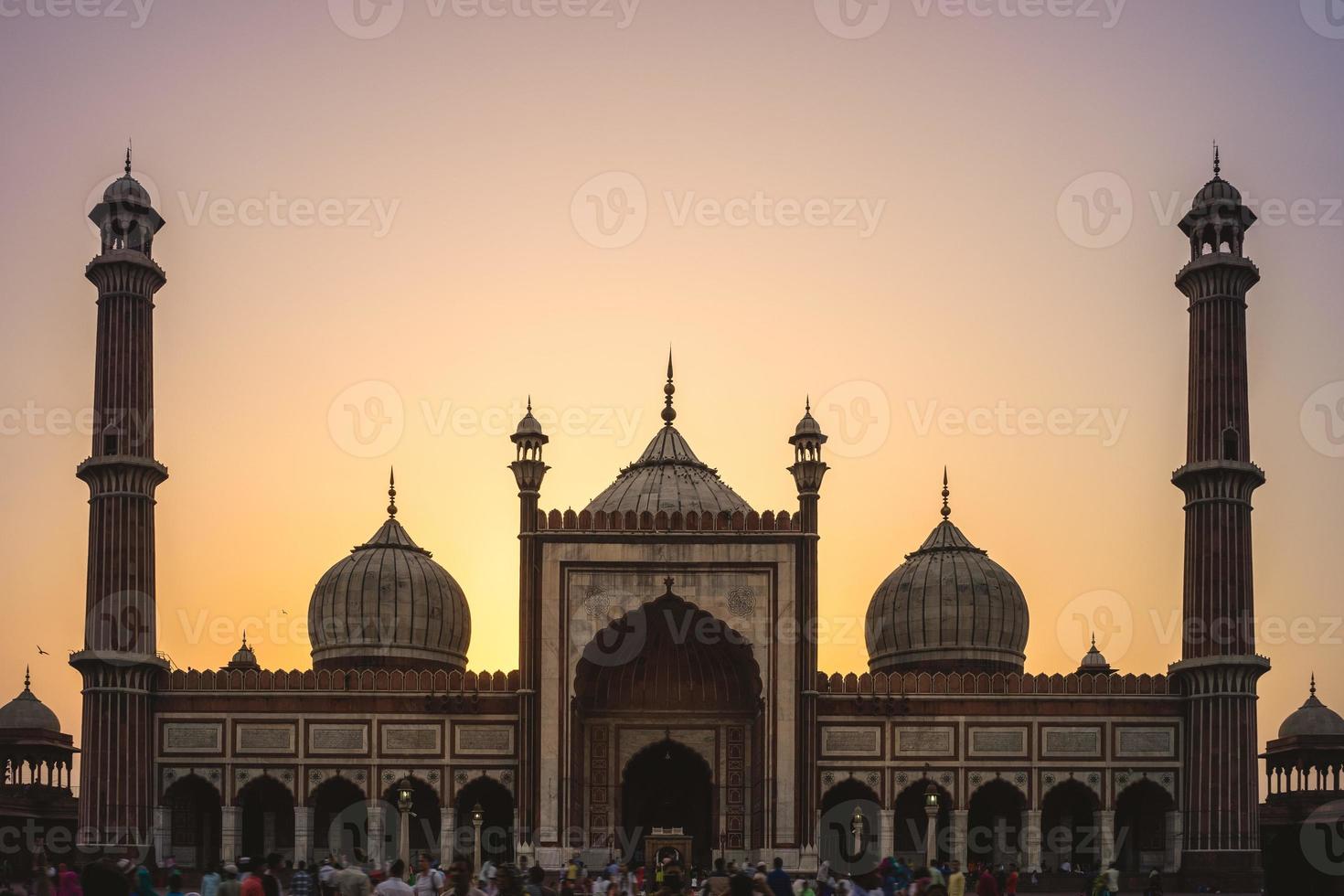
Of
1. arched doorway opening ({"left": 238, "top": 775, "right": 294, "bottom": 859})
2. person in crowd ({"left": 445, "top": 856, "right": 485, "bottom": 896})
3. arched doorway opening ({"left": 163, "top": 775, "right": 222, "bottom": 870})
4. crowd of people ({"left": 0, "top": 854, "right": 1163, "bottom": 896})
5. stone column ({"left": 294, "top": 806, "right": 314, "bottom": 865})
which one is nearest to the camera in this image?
crowd of people ({"left": 0, "top": 854, "right": 1163, "bottom": 896})

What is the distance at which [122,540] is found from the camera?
4453 cm

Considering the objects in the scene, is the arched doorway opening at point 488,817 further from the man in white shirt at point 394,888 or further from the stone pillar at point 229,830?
the man in white shirt at point 394,888

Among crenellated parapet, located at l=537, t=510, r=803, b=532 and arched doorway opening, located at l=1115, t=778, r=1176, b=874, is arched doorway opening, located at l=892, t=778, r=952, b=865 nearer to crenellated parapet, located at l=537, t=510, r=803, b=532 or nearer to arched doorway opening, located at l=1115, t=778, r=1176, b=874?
arched doorway opening, located at l=1115, t=778, r=1176, b=874

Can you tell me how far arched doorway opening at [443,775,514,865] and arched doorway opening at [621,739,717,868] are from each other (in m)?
2.82

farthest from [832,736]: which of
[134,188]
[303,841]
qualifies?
[134,188]

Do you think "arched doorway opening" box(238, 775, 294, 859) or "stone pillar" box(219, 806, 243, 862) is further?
"arched doorway opening" box(238, 775, 294, 859)

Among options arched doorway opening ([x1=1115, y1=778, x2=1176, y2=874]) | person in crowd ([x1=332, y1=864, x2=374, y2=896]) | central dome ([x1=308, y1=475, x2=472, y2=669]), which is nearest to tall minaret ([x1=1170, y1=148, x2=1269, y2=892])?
arched doorway opening ([x1=1115, y1=778, x2=1176, y2=874])

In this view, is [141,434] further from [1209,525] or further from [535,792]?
[1209,525]

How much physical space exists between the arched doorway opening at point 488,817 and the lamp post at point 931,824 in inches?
363

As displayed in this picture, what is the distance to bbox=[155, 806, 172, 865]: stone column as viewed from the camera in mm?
43562

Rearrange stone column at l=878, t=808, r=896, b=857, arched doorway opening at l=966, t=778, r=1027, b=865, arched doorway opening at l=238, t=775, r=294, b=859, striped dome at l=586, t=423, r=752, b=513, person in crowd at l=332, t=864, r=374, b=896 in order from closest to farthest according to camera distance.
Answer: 1. person in crowd at l=332, t=864, r=374, b=896
2. stone column at l=878, t=808, r=896, b=857
3. arched doorway opening at l=966, t=778, r=1027, b=865
4. arched doorway opening at l=238, t=775, r=294, b=859
5. striped dome at l=586, t=423, r=752, b=513

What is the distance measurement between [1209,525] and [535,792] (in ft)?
52.5

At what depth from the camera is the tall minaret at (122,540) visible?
43.2m

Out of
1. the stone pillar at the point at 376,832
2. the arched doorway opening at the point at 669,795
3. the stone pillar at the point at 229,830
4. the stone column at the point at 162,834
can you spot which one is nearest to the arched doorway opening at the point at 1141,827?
the arched doorway opening at the point at 669,795
